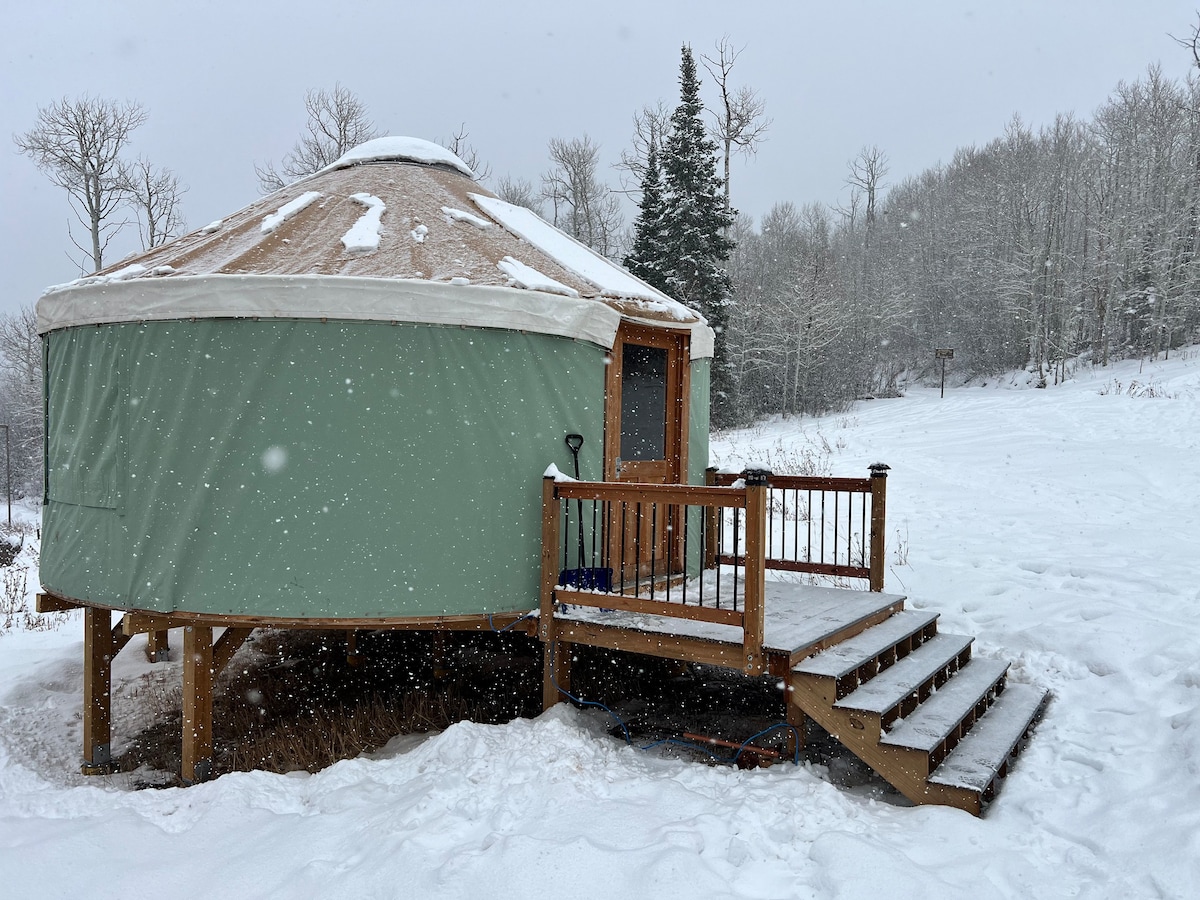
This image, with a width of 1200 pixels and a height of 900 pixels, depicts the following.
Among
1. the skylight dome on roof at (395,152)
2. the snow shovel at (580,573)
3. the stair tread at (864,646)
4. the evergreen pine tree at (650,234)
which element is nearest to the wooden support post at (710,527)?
the snow shovel at (580,573)

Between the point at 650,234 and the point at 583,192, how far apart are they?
5.95 meters

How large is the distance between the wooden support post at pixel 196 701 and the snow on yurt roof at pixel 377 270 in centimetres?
167

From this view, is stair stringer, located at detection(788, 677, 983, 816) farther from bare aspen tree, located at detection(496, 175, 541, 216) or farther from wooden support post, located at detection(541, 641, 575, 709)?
bare aspen tree, located at detection(496, 175, 541, 216)

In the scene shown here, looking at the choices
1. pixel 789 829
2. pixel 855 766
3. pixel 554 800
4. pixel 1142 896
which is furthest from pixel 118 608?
pixel 1142 896

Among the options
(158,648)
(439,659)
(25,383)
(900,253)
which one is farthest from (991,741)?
(25,383)

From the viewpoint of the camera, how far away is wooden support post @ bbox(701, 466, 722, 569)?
5328mm

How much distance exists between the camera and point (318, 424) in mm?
3678

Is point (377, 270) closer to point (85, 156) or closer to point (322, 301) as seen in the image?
point (322, 301)

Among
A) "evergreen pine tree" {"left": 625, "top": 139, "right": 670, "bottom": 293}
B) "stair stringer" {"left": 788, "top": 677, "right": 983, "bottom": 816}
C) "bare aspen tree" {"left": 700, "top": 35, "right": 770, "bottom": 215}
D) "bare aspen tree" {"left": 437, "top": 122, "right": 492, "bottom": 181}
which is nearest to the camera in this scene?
"stair stringer" {"left": 788, "top": 677, "right": 983, "bottom": 816}

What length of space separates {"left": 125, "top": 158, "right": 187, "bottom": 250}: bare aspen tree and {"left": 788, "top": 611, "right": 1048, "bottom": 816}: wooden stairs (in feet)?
60.6

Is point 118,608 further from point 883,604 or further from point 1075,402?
point 1075,402

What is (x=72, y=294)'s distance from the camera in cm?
401

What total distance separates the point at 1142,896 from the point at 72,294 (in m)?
5.32

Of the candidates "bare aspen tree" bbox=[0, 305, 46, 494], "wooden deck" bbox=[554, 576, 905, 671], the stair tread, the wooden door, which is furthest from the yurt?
"bare aspen tree" bbox=[0, 305, 46, 494]
